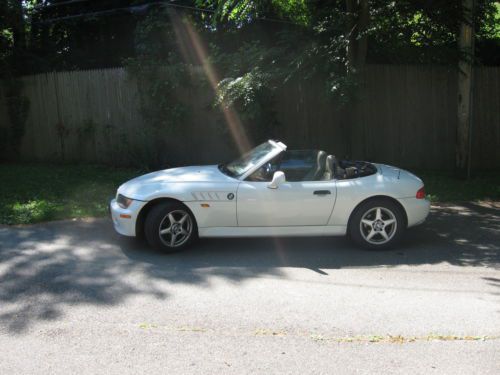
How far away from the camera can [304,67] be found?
10617 mm

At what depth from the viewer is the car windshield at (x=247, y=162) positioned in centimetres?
666

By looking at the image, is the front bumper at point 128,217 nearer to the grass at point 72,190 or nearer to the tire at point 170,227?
the tire at point 170,227

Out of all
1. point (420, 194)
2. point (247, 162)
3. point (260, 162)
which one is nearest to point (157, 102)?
point (247, 162)

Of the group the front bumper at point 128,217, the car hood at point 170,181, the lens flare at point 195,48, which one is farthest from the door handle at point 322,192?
the lens flare at point 195,48

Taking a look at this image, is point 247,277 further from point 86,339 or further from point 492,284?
point 492,284

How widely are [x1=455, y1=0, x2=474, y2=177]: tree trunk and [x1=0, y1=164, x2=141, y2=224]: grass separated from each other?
6.56 meters

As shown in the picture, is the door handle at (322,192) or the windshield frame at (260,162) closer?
the door handle at (322,192)

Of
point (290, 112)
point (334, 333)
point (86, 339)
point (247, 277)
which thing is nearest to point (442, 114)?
point (290, 112)

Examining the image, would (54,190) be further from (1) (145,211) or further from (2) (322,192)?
(2) (322,192)

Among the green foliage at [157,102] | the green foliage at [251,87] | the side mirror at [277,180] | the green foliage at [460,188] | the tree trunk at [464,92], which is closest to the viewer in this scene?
the side mirror at [277,180]

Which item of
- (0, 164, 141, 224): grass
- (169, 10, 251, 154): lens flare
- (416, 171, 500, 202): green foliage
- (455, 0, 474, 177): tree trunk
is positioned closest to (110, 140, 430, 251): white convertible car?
(0, 164, 141, 224): grass

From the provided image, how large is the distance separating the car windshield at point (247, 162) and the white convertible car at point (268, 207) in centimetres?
7

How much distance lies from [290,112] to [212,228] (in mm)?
6478

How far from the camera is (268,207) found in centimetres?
629
